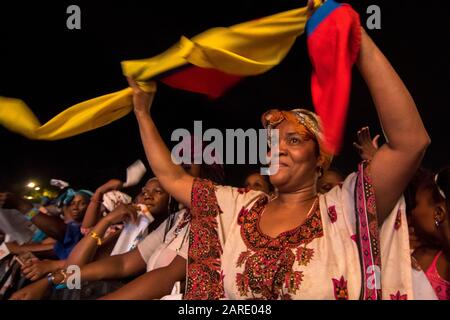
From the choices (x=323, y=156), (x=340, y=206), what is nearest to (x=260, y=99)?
(x=323, y=156)

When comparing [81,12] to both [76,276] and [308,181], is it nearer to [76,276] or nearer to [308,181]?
[76,276]

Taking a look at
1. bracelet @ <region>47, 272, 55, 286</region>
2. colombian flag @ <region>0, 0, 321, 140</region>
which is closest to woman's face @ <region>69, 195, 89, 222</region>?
bracelet @ <region>47, 272, 55, 286</region>

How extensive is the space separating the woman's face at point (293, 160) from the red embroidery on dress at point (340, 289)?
49 cm

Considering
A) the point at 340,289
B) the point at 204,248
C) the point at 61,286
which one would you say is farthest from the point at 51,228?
the point at 340,289

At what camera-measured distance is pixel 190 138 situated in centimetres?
279

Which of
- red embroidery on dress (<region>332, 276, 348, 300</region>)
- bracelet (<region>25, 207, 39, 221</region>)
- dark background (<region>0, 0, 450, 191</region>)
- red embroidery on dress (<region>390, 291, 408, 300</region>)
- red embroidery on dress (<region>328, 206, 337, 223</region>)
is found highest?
dark background (<region>0, 0, 450, 191</region>)

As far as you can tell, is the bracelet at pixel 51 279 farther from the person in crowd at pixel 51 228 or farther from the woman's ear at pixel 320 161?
the woman's ear at pixel 320 161

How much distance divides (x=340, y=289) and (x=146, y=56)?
2.66m

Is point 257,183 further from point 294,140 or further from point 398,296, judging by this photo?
point 398,296

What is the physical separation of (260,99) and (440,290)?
6.10 feet

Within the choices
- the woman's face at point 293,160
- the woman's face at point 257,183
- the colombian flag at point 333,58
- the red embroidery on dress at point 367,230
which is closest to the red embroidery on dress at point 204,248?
the woman's face at point 293,160

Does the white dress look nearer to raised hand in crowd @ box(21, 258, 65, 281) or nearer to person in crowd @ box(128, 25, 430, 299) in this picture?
person in crowd @ box(128, 25, 430, 299)

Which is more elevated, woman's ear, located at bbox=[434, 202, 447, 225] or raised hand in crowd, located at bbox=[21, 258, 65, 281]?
woman's ear, located at bbox=[434, 202, 447, 225]

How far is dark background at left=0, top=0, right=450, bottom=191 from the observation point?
10.3 feet
